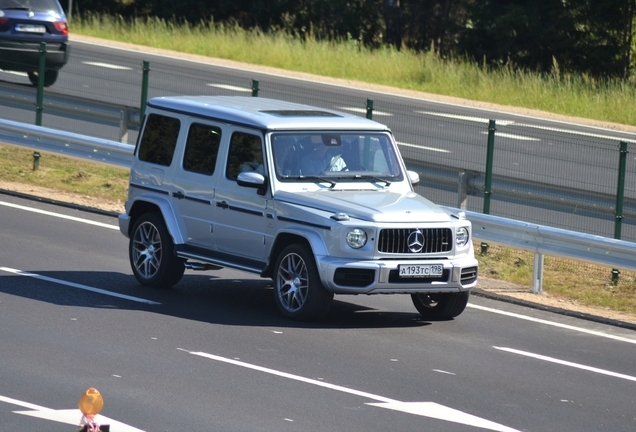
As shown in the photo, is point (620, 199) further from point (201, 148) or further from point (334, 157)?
point (201, 148)

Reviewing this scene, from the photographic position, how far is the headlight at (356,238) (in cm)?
1040

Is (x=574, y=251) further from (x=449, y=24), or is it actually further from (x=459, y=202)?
(x=449, y=24)

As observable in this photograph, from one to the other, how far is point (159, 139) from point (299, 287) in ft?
7.99

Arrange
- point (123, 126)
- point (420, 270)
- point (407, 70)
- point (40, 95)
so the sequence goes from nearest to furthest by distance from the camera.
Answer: point (420, 270) → point (123, 126) → point (40, 95) → point (407, 70)

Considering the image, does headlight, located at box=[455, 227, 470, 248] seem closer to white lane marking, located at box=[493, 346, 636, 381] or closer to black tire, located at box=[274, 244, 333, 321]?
white lane marking, located at box=[493, 346, 636, 381]

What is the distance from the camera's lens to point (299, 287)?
35.1 ft

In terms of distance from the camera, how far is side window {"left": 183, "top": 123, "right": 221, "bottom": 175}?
1164 cm

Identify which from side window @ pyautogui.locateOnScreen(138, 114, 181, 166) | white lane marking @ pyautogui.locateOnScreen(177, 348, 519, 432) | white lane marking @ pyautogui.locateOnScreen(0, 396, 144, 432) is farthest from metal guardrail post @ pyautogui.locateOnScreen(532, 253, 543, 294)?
white lane marking @ pyautogui.locateOnScreen(0, 396, 144, 432)

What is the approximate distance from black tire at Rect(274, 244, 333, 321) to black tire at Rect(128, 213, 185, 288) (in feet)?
4.55

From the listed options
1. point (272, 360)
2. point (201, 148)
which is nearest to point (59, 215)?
point (201, 148)

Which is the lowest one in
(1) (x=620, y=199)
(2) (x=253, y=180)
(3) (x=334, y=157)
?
(1) (x=620, y=199)

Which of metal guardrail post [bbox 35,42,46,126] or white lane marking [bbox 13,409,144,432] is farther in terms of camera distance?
metal guardrail post [bbox 35,42,46,126]

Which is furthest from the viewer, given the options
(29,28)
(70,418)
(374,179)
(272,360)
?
(29,28)

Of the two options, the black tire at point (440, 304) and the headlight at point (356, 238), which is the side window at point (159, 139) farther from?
the black tire at point (440, 304)
